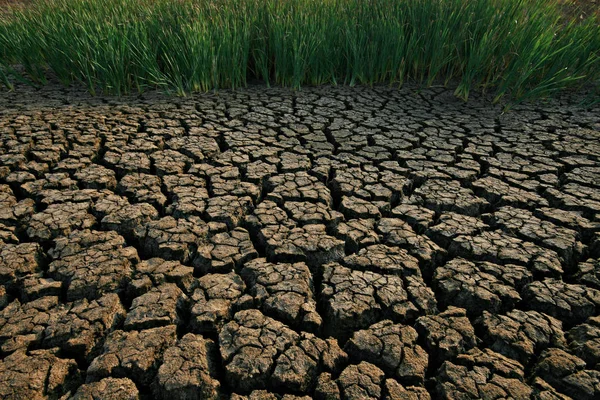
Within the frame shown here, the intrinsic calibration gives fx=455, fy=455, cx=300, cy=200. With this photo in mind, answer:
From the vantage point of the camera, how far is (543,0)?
4164mm

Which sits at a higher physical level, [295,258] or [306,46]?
[306,46]

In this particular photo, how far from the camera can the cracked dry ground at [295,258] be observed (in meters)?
1.39

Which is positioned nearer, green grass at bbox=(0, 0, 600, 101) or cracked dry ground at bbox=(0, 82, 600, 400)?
cracked dry ground at bbox=(0, 82, 600, 400)

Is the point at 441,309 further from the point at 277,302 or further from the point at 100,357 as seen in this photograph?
the point at 100,357

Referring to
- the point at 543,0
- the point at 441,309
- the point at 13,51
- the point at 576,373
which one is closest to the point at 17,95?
the point at 13,51

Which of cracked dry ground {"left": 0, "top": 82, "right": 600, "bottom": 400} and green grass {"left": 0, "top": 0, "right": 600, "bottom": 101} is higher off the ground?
green grass {"left": 0, "top": 0, "right": 600, "bottom": 101}

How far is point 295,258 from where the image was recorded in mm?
1880

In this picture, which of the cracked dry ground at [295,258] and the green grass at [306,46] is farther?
the green grass at [306,46]

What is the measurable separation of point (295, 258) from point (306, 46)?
2432 mm

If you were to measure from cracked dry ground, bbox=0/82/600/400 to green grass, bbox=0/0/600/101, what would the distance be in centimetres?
64

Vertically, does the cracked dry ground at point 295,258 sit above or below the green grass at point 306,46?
below

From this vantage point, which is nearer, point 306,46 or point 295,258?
point 295,258

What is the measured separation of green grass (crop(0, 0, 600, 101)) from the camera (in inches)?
142

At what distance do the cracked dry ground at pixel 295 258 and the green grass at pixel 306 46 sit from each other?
0.64m
